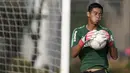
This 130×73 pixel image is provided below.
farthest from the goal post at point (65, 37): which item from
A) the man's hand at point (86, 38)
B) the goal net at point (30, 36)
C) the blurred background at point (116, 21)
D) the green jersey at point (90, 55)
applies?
the blurred background at point (116, 21)

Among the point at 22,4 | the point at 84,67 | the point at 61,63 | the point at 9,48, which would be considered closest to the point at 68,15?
the point at 61,63

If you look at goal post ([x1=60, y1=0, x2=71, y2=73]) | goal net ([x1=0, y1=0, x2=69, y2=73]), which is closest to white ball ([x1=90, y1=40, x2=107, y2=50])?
goal post ([x1=60, y1=0, x2=71, y2=73])

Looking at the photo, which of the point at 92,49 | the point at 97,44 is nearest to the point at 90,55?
the point at 92,49

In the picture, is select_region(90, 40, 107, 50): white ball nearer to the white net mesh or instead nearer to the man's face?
the man's face

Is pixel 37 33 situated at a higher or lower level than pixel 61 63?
higher

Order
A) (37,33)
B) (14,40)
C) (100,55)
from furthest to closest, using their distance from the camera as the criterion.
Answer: (14,40) < (37,33) < (100,55)

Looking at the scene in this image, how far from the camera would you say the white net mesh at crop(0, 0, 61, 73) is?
438cm

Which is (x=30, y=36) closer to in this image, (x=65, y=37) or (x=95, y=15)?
(x=65, y=37)

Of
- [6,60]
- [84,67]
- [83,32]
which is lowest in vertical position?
[6,60]

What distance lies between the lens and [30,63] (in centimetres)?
477

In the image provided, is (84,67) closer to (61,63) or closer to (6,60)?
(61,63)

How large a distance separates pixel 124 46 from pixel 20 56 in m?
1.63

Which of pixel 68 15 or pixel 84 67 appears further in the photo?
pixel 68 15

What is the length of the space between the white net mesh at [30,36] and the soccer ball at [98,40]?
106 centimetres
